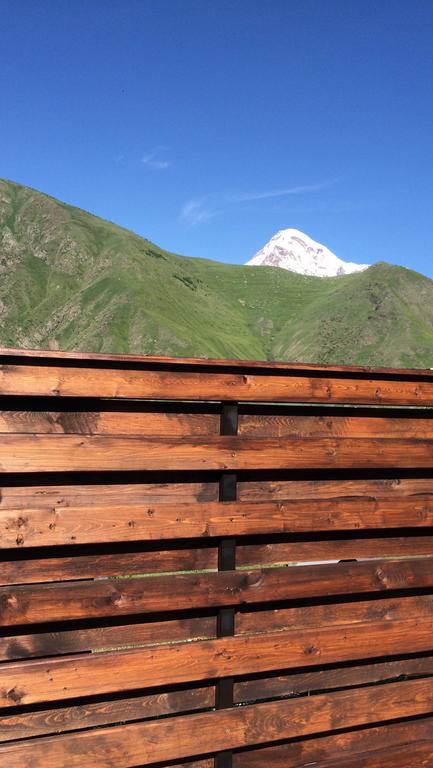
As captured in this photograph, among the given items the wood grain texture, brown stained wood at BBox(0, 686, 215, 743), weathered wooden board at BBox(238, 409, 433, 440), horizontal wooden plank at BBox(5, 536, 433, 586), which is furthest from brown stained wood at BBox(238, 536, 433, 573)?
brown stained wood at BBox(0, 686, 215, 743)

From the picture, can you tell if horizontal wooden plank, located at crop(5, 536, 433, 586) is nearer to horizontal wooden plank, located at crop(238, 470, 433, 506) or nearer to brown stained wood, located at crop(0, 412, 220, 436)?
horizontal wooden plank, located at crop(238, 470, 433, 506)

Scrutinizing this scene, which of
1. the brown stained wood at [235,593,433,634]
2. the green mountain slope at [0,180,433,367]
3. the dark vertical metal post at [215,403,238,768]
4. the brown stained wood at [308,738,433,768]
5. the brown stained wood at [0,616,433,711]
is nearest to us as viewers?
the brown stained wood at [0,616,433,711]

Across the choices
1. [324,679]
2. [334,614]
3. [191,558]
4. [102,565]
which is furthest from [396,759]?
[102,565]

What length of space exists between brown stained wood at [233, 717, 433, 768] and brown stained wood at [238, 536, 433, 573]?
3.02 feet

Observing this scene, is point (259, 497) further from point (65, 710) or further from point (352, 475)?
point (65, 710)

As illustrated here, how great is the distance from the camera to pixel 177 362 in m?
3.23

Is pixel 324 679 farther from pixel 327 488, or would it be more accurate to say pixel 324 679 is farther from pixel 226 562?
pixel 327 488

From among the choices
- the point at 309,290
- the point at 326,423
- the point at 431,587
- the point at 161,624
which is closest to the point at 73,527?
the point at 161,624

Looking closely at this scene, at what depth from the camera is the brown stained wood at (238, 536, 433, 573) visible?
11.1 ft

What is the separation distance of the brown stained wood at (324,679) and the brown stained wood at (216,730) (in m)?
0.05

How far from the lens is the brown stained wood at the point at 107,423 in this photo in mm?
3051

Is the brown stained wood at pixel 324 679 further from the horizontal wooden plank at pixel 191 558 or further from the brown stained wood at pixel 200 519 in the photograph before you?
the brown stained wood at pixel 200 519

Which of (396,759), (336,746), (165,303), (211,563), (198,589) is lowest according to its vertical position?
(396,759)

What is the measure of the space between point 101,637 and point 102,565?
338mm
